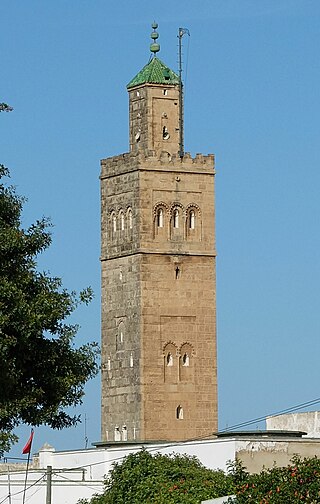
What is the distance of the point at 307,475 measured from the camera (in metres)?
27.6

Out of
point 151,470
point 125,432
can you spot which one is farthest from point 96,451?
point 125,432

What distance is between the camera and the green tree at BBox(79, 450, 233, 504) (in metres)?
37.0

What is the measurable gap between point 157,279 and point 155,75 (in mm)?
9059

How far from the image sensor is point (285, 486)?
90.0 feet

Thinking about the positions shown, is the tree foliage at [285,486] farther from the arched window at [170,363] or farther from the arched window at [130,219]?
the arched window at [130,219]

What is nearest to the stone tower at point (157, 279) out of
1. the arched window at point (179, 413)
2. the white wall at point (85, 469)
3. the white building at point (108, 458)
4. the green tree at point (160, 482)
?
the arched window at point (179, 413)

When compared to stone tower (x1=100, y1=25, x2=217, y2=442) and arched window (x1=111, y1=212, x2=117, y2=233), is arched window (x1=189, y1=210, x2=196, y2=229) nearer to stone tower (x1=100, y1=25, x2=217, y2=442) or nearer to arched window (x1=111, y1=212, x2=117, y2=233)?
stone tower (x1=100, y1=25, x2=217, y2=442)

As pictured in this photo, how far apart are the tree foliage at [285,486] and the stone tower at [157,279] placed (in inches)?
1894

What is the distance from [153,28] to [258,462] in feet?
132

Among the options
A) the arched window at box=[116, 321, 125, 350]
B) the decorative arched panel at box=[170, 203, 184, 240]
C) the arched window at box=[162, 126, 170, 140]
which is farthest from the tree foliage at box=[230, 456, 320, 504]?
the arched window at box=[162, 126, 170, 140]

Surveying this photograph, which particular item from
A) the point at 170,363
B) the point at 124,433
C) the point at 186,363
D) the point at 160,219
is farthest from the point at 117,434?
the point at 160,219

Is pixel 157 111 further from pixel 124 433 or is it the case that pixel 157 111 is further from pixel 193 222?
pixel 124 433

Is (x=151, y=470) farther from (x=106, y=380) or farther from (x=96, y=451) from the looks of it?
(x=106, y=380)

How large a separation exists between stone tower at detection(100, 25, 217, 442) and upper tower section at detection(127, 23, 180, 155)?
0.04 m
